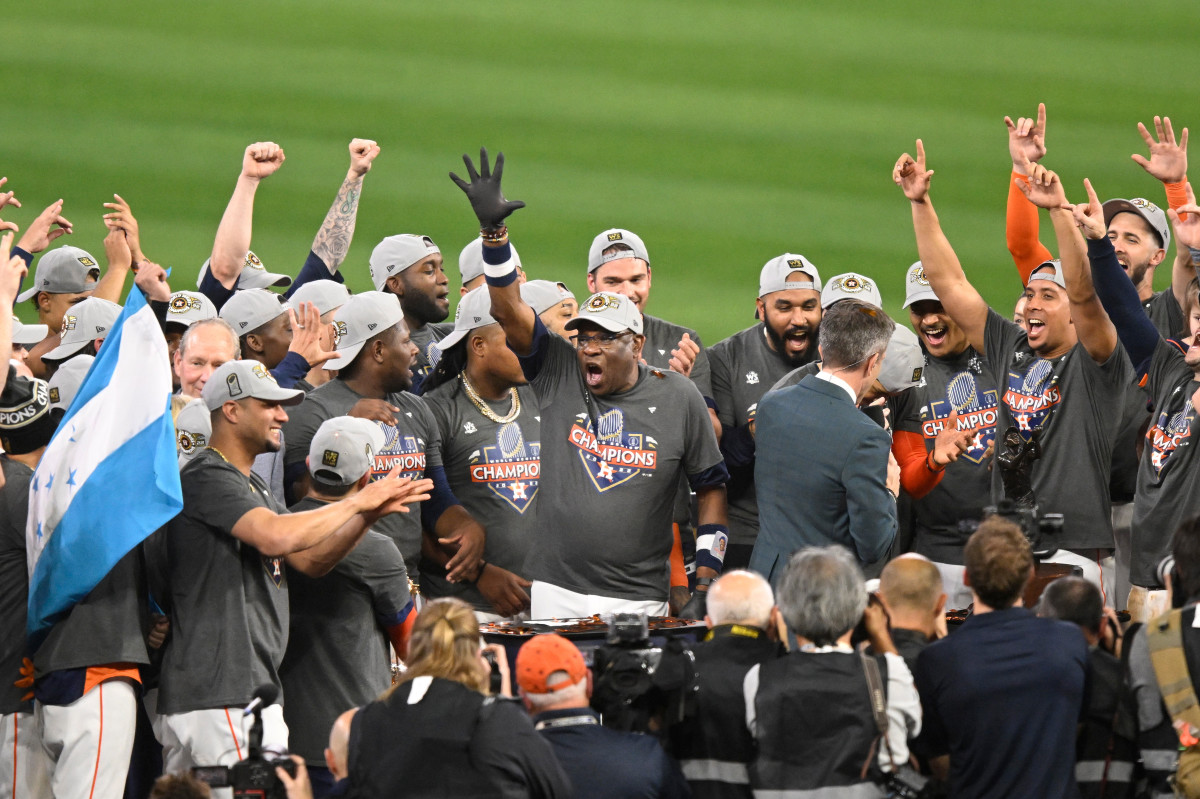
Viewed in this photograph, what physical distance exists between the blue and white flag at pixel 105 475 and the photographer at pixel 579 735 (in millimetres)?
1026

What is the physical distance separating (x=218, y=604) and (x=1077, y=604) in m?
1.92

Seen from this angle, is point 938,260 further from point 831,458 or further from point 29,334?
point 29,334

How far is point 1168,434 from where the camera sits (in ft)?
14.0

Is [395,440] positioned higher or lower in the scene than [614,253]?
lower

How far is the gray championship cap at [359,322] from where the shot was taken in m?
4.56

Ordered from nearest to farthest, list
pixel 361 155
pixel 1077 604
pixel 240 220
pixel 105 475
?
1. pixel 1077 604
2. pixel 105 475
3. pixel 240 220
4. pixel 361 155

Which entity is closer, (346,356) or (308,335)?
(346,356)

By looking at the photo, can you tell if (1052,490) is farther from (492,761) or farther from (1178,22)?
(1178,22)

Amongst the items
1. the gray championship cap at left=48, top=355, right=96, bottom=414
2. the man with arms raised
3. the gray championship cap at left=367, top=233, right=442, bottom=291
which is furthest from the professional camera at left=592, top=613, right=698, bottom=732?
the gray championship cap at left=367, top=233, right=442, bottom=291

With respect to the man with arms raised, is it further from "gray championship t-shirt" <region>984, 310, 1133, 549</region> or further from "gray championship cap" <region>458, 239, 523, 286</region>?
"gray championship cap" <region>458, 239, 523, 286</region>

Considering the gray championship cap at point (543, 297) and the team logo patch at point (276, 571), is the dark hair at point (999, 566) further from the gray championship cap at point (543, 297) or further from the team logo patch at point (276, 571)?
the gray championship cap at point (543, 297)

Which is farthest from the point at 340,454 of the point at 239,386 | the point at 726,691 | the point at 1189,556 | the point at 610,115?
the point at 610,115

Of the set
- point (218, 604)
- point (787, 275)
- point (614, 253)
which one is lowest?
point (218, 604)

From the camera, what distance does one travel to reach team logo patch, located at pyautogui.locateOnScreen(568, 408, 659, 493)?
444cm
